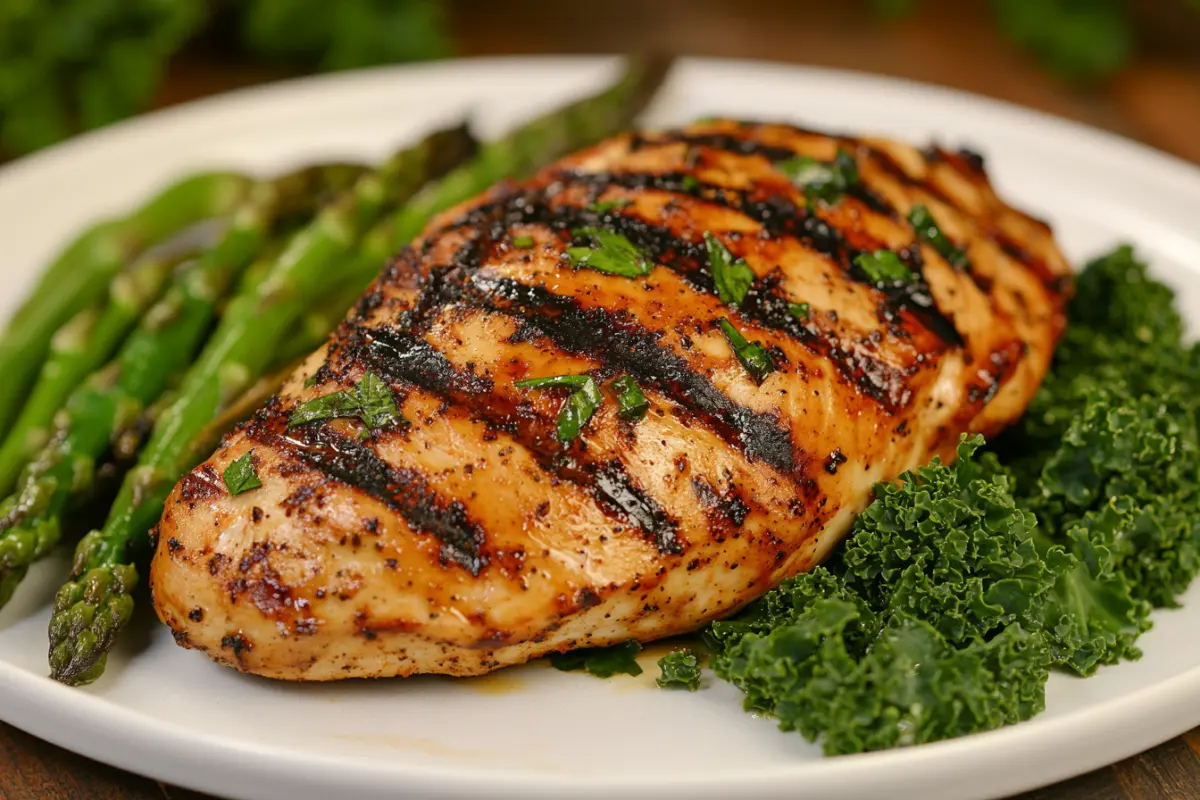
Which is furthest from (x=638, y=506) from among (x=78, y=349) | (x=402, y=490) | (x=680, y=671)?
(x=78, y=349)

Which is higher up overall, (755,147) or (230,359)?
(755,147)

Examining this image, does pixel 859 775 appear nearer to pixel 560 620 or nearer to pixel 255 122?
pixel 560 620

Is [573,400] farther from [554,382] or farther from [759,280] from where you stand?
[759,280]

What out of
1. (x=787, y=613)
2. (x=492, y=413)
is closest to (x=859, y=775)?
(x=787, y=613)

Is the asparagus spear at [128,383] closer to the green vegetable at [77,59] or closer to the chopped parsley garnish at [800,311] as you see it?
the green vegetable at [77,59]

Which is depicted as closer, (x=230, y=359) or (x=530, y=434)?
(x=530, y=434)

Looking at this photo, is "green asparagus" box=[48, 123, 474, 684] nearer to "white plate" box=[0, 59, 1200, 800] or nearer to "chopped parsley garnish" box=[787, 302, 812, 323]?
"white plate" box=[0, 59, 1200, 800]

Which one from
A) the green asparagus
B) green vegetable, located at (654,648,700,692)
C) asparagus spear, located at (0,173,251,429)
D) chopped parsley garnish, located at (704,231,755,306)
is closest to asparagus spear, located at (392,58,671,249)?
the green asparagus
